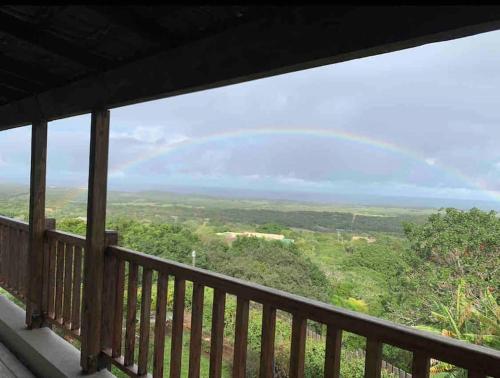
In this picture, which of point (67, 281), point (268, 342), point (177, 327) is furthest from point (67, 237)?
point (268, 342)

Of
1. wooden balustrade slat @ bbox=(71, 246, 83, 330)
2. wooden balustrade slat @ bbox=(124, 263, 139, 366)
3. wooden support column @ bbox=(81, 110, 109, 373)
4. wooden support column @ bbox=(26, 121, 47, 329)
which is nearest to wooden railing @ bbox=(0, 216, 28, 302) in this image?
wooden support column @ bbox=(26, 121, 47, 329)

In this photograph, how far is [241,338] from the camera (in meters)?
1.76

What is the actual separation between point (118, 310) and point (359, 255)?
2.46m

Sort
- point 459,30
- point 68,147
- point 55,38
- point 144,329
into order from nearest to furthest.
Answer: point 459,30 → point 55,38 → point 144,329 → point 68,147

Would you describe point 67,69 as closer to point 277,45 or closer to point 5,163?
point 277,45

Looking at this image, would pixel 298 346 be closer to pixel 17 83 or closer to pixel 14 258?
pixel 17 83

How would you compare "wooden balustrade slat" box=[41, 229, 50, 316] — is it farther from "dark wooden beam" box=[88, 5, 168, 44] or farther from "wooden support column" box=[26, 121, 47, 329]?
"dark wooden beam" box=[88, 5, 168, 44]

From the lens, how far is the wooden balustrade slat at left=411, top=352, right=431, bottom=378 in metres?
1.20

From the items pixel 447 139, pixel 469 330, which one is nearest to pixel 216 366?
pixel 469 330

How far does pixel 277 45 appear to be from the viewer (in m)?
1.40

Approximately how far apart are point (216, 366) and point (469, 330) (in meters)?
3.21

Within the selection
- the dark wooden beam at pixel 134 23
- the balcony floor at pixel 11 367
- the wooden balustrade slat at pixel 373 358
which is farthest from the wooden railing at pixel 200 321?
the dark wooden beam at pixel 134 23

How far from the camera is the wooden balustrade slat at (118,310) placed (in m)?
2.52

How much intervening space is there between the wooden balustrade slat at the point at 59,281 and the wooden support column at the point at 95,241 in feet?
2.33
